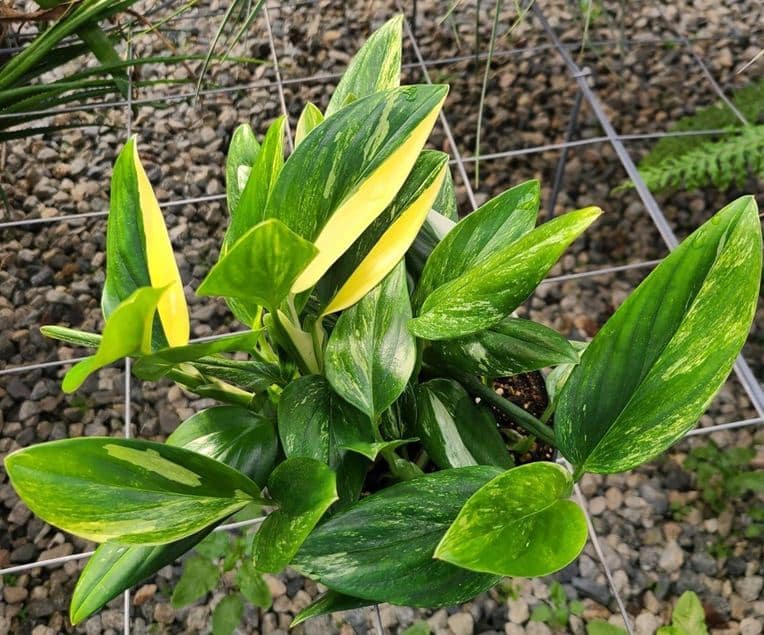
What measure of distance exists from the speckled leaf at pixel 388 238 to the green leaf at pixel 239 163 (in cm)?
11

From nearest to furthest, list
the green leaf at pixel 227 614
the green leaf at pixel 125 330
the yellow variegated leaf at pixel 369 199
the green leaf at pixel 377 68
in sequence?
1. the green leaf at pixel 125 330
2. the yellow variegated leaf at pixel 369 199
3. the green leaf at pixel 377 68
4. the green leaf at pixel 227 614

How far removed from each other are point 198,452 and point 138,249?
0.14 metres

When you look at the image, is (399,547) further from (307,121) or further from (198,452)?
(307,121)

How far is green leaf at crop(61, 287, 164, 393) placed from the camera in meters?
0.34

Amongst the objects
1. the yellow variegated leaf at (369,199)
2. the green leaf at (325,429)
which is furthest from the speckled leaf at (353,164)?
the green leaf at (325,429)

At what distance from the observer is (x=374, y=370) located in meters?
0.49

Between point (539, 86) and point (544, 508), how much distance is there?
125cm

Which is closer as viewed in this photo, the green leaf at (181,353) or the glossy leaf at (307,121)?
the green leaf at (181,353)

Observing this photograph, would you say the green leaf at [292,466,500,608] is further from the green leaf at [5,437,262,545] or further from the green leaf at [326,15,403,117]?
the green leaf at [326,15,403,117]

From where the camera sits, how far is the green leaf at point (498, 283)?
42cm

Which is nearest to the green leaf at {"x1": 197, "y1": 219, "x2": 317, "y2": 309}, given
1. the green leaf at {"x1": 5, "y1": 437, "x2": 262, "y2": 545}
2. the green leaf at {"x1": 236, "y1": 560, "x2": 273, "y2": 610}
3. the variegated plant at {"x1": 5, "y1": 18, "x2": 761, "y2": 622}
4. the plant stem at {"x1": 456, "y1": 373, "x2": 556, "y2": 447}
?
the variegated plant at {"x1": 5, "y1": 18, "x2": 761, "y2": 622}

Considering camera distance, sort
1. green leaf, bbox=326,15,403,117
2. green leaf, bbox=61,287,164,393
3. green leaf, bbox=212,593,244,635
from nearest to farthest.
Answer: green leaf, bbox=61,287,164,393
green leaf, bbox=326,15,403,117
green leaf, bbox=212,593,244,635

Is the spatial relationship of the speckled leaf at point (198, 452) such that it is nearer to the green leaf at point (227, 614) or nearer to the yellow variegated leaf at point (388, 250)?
Answer: the yellow variegated leaf at point (388, 250)

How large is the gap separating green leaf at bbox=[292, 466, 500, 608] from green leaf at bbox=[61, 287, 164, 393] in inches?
6.5
